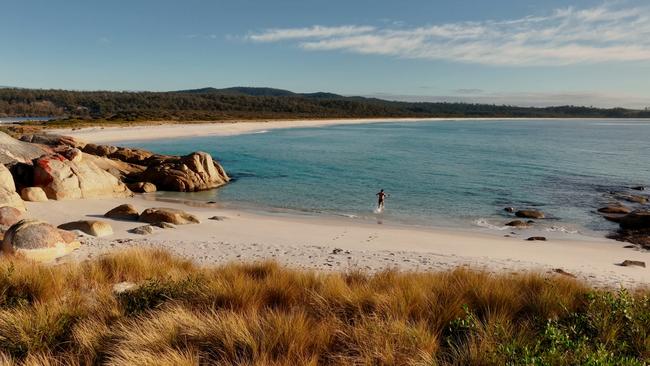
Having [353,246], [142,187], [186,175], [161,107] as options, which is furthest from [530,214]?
[161,107]

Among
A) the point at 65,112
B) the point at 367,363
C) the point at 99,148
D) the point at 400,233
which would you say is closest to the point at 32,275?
the point at 367,363

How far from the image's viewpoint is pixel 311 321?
208 inches

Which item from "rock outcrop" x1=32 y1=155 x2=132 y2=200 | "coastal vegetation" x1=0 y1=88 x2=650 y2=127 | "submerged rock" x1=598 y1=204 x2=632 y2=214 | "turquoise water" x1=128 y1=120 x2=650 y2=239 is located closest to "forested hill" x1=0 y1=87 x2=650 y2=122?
"coastal vegetation" x1=0 y1=88 x2=650 y2=127

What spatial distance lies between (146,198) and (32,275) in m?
16.3

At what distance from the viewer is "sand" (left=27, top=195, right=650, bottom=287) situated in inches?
442

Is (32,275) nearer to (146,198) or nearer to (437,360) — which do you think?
(437,360)

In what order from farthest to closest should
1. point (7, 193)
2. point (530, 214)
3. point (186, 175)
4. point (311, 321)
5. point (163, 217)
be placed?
point (186, 175) → point (530, 214) → point (163, 217) → point (7, 193) → point (311, 321)

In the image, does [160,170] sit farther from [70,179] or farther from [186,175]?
[70,179]

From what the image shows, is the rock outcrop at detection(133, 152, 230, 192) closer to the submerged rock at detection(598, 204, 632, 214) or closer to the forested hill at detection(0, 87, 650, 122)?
the submerged rock at detection(598, 204, 632, 214)

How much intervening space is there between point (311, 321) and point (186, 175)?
22031mm

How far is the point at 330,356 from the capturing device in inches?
178

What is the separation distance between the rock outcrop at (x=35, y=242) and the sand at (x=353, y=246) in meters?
0.41

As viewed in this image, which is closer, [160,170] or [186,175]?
[186,175]

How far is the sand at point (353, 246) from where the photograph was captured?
11227 millimetres
